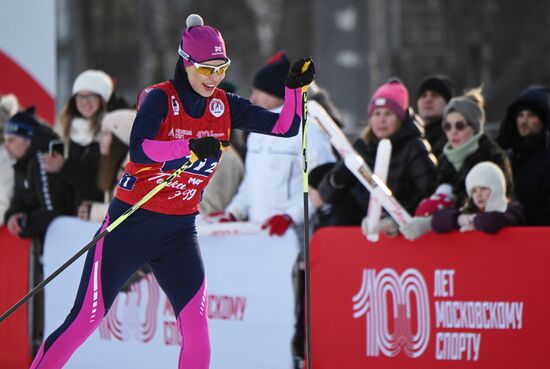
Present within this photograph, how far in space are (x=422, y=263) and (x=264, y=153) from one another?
1.36 meters

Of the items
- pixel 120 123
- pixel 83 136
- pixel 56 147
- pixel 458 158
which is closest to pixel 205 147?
pixel 458 158

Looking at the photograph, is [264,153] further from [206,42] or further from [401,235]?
[206,42]

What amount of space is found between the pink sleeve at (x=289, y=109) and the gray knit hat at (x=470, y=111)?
177 cm

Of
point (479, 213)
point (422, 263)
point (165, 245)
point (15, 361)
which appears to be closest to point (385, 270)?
point (422, 263)

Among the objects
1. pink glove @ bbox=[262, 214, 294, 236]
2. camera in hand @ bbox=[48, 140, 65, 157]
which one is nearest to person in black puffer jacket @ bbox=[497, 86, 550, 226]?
pink glove @ bbox=[262, 214, 294, 236]

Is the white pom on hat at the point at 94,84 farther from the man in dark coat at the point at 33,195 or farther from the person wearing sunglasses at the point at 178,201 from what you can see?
the person wearing sunglasses at the point at 178,201

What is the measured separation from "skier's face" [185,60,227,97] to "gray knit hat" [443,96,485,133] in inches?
86.8

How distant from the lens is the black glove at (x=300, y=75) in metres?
6.33

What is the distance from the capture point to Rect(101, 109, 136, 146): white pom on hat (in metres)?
8.68

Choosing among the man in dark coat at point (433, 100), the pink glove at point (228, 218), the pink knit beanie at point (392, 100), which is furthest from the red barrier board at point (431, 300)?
the man in dark coat at point (433, 100)

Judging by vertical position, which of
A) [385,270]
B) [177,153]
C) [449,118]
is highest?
[449,118]

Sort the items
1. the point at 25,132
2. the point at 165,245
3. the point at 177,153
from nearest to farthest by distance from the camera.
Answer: the point at 177,153, the point at 165,245, the point at 25,132

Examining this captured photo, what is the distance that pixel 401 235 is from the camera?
7719 mm

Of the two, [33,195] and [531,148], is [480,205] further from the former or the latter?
[33,195]
